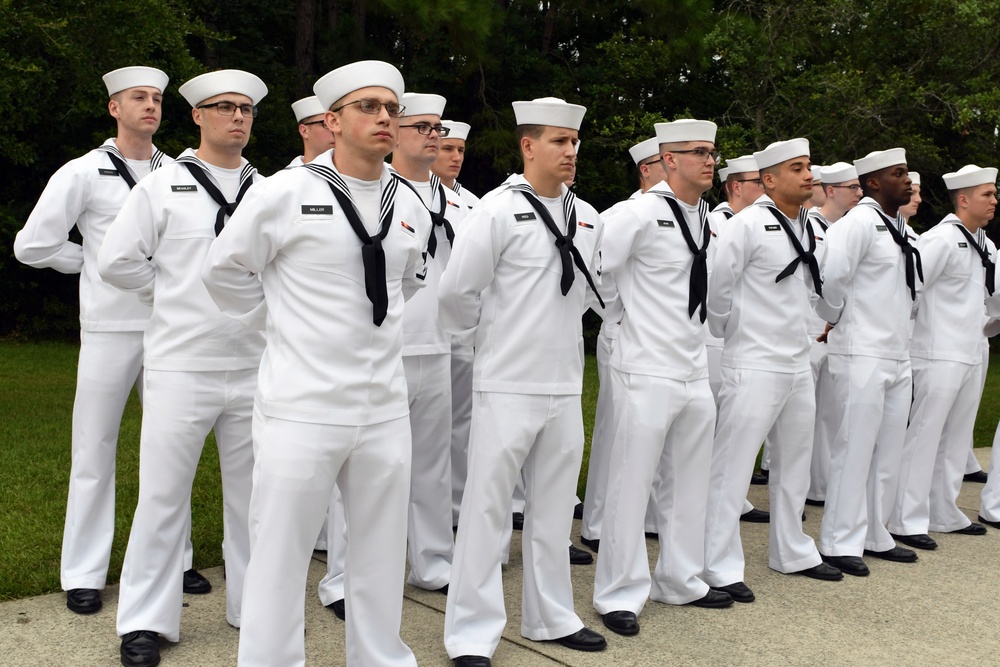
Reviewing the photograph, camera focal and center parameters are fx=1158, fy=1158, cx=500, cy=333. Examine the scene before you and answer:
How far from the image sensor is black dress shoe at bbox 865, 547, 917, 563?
680 centimetres

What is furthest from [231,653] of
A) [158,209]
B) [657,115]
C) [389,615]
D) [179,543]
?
[657,115]

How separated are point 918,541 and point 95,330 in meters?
5.00

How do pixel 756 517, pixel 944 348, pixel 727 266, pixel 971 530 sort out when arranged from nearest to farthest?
pixel 727 266 → pixel 944 348 → pixel 971 530 → pixel 756 517

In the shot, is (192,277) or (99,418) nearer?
(192,277)

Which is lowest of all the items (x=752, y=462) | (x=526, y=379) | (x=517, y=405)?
(x=752, y=462)

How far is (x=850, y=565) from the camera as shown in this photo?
6.50 metres

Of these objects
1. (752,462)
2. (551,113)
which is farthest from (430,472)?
(551,113)

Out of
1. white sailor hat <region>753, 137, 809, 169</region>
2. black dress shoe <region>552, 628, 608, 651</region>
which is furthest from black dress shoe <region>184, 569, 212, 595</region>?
white sailor hat <region>753, 137, 809, 169</region>

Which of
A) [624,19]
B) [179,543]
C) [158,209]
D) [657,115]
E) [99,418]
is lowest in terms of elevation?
[179,543]

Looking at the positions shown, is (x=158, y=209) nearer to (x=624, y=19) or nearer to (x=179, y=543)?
(x=179, y=543)

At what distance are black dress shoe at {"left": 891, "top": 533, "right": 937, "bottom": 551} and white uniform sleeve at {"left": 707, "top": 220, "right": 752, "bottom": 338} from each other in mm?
2168

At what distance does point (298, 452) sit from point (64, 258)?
239cm

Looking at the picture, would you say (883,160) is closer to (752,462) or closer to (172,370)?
(752,462)

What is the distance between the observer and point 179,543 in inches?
195
